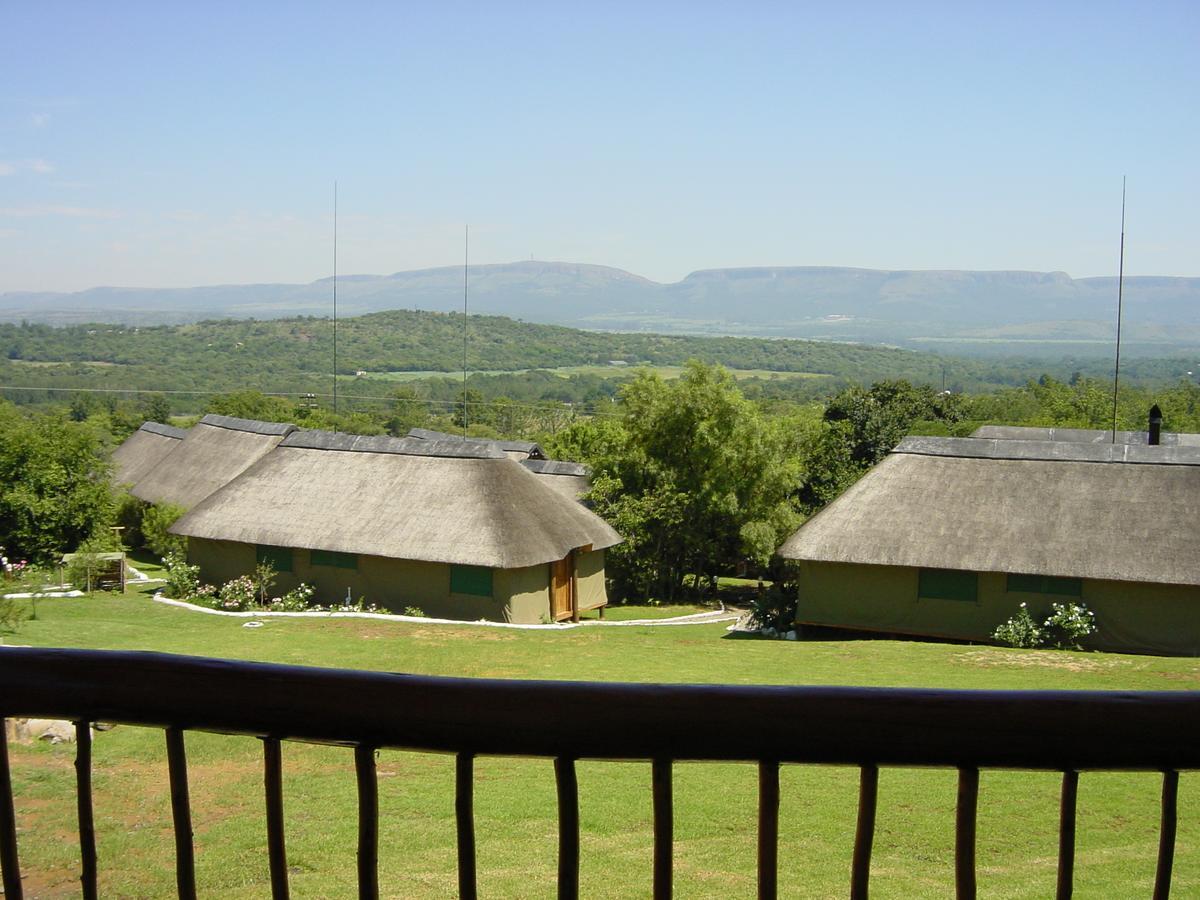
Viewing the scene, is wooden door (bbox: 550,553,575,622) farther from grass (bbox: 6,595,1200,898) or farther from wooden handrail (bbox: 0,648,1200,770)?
wooden handrail (bbox: 0,648,1200,770)

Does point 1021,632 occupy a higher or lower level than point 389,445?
lower

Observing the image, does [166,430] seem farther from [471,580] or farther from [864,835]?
[864,835]

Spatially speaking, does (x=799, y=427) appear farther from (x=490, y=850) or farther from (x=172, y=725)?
(x=172, y=725)

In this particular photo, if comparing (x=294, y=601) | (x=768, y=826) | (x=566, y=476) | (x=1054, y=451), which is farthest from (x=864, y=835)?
(x=566, y=476)

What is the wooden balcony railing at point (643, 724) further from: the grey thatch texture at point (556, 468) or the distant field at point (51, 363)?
the distant field at point (51, 363)

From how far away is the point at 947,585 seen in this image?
20.3m

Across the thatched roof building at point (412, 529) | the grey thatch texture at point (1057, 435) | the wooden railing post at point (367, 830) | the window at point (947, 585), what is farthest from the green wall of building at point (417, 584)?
the wooden railing post at point (367, 830)

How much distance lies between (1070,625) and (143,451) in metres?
28.3

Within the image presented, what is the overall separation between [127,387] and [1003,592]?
280 feet

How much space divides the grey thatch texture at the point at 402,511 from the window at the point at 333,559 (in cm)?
30

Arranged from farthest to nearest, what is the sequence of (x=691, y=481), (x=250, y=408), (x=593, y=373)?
(x=593, y=373), (x=250, y=408), (x=691, y=481)

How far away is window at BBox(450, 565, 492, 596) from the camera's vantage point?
2179cm

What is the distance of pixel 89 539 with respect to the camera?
24578mm

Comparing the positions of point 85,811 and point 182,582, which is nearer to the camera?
point 85,811
